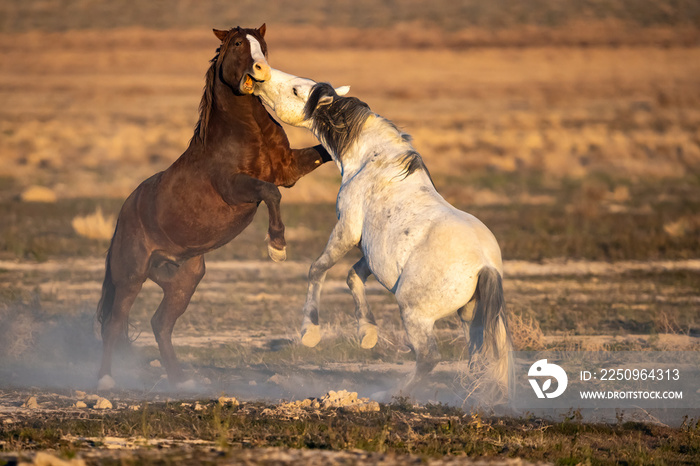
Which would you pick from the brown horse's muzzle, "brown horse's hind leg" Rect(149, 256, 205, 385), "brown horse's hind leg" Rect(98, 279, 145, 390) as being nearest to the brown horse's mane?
the brown horse's muzzle

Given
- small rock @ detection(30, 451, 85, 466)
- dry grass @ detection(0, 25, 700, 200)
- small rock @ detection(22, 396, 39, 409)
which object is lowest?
dry grass @ detection(0, 25, 700, 200)

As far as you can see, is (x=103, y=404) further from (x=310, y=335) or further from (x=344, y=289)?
(x=344, y=289)

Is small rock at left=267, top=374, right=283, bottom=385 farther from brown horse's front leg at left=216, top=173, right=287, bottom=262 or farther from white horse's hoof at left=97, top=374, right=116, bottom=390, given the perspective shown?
white horse's hoof at left=97, top=374, right=116, bottom=390

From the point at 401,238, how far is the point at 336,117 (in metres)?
1.45

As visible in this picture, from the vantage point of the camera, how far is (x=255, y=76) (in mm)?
7723

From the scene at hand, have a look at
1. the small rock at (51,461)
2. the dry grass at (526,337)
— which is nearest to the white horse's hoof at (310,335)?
the small rock at (51,461)

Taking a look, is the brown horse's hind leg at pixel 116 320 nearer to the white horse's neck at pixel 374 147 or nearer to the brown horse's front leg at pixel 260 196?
the brown horse's front leg at pixel 260 196

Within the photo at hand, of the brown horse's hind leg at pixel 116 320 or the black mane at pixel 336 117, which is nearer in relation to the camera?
the black mane at pixel 336 117

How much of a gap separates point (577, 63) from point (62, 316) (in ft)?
203

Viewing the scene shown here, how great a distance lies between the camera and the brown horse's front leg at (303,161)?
8.30m

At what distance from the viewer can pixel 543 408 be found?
7.82m

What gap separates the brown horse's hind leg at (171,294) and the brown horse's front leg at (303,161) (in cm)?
141

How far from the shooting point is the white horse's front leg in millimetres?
7547

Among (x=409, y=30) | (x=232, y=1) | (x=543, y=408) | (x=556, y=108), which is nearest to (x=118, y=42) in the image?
(x=232, y=1)
